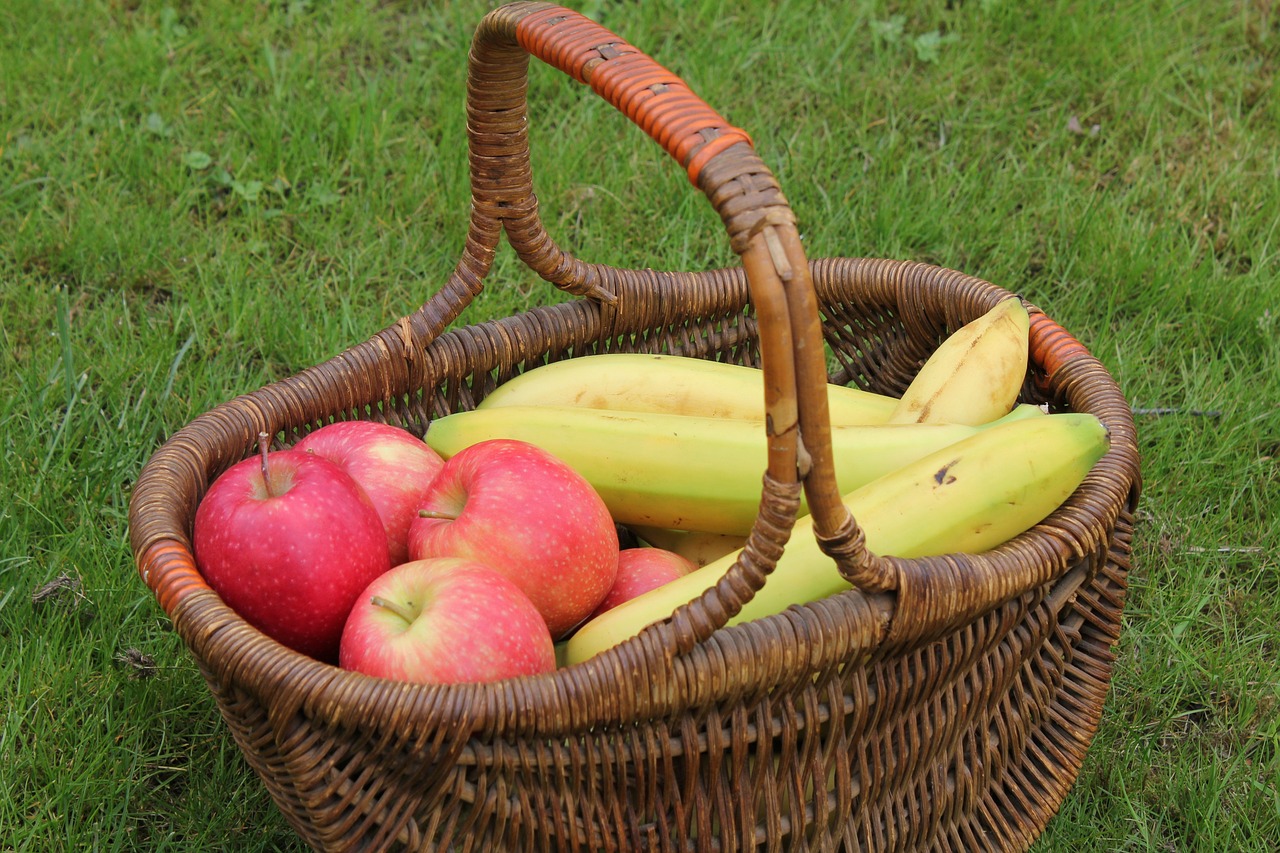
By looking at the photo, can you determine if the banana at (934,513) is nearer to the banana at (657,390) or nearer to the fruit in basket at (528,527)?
the fruit in basket at (528,527)

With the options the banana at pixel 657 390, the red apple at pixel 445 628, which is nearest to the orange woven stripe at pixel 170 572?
the red apple at pixel 445 628

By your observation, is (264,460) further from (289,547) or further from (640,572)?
(640,572)

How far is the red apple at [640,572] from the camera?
1419mm

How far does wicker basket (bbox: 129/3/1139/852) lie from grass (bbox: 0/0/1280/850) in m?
0.33

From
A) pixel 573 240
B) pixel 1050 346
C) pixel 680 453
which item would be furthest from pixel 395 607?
pixel 573 240

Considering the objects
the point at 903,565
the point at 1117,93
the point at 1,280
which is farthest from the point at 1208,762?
the point at 1,280

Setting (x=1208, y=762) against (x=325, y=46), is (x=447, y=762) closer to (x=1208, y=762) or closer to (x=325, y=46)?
(x=1208, y=762)

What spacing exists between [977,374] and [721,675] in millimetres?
633

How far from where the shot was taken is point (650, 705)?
107 centimetres

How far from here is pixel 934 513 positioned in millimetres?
1257

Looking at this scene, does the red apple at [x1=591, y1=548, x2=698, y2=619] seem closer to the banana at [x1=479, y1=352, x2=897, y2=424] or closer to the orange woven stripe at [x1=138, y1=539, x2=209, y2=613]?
the banana at [x1=479, y1=352, x2=897, y2=424]

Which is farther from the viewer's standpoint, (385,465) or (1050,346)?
(1050,346)

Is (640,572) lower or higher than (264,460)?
lower

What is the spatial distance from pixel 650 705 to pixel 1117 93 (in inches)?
Result: 89.3
